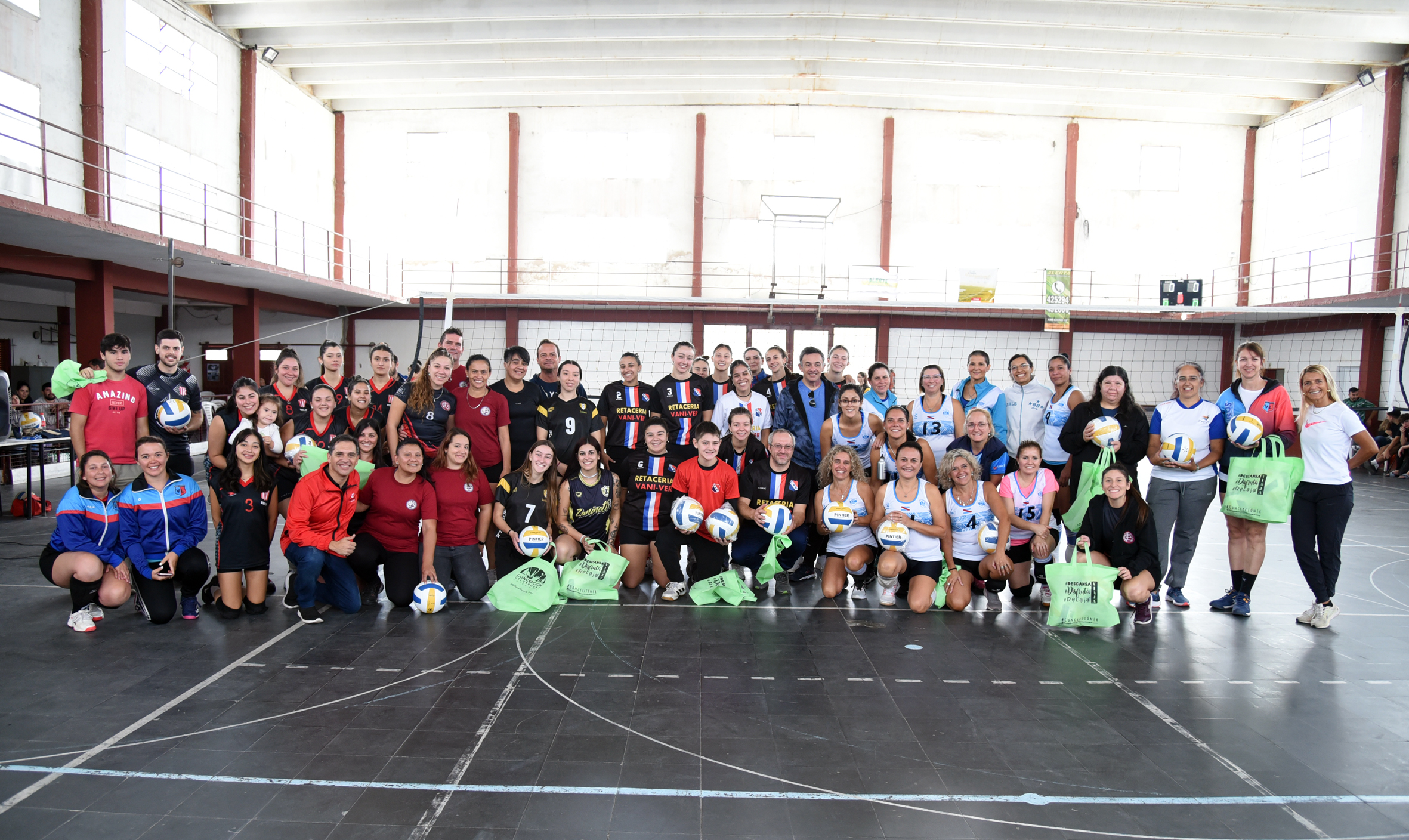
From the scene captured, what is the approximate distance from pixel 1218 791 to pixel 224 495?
5.58 metres

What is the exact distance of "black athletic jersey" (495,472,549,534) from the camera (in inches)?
208

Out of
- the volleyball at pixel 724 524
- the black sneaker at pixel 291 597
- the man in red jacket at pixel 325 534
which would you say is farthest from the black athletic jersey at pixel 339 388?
the volleyball at pixel 724 524

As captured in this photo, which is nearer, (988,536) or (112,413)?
(988,536)

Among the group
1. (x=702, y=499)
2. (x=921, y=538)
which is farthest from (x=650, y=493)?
(x=921, y=538)

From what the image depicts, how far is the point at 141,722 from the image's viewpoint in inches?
132

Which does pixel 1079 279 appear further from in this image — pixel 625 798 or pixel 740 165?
pixel 625 798

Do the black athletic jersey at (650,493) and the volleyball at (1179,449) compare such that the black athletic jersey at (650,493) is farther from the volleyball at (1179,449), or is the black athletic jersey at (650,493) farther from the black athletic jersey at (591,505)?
the volleyball at (1179,449)

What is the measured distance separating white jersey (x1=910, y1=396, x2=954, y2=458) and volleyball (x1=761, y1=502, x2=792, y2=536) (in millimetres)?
1421

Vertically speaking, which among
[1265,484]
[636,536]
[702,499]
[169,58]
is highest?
[169,58]

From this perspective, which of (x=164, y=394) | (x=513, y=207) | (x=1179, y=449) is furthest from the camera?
(x=513, y=207)

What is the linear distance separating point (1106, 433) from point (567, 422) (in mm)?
3948

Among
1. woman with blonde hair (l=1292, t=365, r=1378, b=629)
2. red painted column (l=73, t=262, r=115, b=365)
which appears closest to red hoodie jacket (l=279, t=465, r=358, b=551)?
woman with blonde hair (l=1292, t=365, r=1378, b=629)

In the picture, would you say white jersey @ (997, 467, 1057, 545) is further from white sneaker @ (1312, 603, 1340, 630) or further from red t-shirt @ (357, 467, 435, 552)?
red t-shirt @ (357, 467, 435, 552)

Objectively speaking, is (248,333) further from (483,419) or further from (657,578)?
(657,578)
